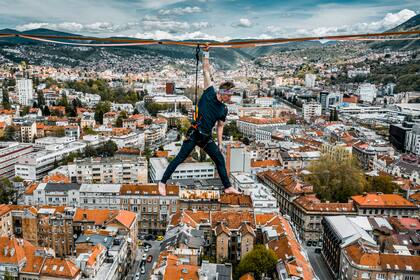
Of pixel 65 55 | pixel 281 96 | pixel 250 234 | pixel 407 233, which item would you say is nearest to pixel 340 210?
pixel 407 233

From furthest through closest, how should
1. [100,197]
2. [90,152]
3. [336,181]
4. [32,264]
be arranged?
[90,152]
[336,181]
[100,197]
[32,264]

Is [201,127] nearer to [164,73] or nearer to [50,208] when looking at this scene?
[50,208]

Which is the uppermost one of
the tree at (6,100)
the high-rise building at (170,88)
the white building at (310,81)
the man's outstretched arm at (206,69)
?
the man's outstretched arm at (206,69)

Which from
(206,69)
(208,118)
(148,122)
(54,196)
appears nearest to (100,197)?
(54,196)

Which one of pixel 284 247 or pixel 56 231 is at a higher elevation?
pixel 284 247

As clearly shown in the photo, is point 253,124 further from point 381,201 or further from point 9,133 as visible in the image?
point 381,201

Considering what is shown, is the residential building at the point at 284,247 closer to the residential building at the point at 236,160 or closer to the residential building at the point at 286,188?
the residential building at the point at 286,188

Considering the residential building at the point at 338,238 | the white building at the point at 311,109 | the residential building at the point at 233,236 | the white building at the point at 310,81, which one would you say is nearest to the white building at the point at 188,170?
the residential building at the point at 233,236
